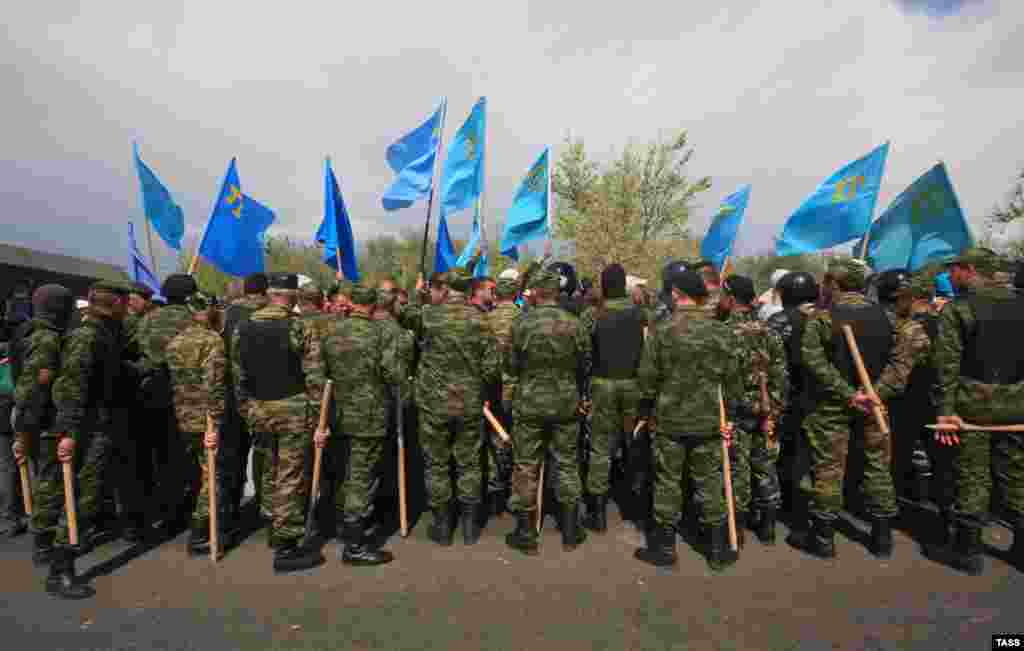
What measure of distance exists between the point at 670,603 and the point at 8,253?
102 feet

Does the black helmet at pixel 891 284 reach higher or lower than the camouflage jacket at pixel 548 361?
higher

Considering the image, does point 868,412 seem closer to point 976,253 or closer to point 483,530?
point 976,253

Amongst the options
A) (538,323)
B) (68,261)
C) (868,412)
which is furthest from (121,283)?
(68,261)

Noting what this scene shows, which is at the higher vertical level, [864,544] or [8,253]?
[8,253]

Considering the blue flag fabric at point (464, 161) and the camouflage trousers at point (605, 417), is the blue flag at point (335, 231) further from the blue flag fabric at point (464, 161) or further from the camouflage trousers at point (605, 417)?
the camouflage trousers at point (605, 417)

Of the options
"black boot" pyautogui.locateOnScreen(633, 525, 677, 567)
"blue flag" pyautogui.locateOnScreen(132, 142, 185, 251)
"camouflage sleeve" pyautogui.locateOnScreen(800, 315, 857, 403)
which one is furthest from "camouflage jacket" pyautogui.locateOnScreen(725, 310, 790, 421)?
"blue flag" pyautogui.locateOnScreen(132, 142, 185, 251)

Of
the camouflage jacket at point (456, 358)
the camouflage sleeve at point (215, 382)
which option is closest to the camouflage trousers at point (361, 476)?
the camouflage jacket at point (456, 358)

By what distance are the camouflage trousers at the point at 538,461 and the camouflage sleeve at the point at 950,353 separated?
10.4 ft

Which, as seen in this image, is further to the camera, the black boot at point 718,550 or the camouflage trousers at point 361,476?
the camouflage trousers at point 361,476

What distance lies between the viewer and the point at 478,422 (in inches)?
198

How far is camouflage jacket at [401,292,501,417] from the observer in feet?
16.1

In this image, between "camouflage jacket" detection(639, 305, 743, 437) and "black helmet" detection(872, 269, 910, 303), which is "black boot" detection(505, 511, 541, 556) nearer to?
"camouflage jacket" detection(639, 305, 743, 437)

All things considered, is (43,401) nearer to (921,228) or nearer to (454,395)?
(454,395)

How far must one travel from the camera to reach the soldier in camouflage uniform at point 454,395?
4.91 meters
